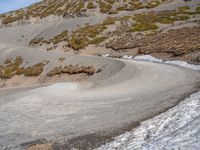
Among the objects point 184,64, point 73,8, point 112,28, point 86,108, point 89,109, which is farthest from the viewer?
point 73,8

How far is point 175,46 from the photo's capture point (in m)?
48.9

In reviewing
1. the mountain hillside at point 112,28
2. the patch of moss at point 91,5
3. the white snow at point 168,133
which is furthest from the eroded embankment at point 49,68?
the patch of moss at point 91,5

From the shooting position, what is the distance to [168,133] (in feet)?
45.2

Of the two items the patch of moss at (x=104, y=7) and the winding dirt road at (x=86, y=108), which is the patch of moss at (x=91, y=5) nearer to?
the patch of moss at (x=104, y=7)

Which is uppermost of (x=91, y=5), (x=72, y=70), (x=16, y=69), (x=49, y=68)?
(x=91, y=5)

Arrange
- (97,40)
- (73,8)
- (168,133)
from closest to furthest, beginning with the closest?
(168,133)
(97,40)
(73,8)

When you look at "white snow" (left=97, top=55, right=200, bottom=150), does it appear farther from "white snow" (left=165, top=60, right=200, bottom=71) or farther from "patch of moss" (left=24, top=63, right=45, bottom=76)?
"patch of moss" (left=24, top=63, right=45, bottom=76)

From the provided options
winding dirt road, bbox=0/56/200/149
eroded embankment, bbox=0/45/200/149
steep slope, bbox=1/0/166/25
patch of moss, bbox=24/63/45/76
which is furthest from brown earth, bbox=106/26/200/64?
steep slope, bbox=1/0/166/25

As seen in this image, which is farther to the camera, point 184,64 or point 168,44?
point 168,44

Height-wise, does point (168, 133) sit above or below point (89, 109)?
above

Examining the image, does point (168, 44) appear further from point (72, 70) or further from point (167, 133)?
point (167, 133)

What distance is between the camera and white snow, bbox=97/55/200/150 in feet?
40.4

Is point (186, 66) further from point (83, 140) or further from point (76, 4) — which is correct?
point (76, 4)

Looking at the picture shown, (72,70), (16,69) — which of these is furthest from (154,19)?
(72,70)
